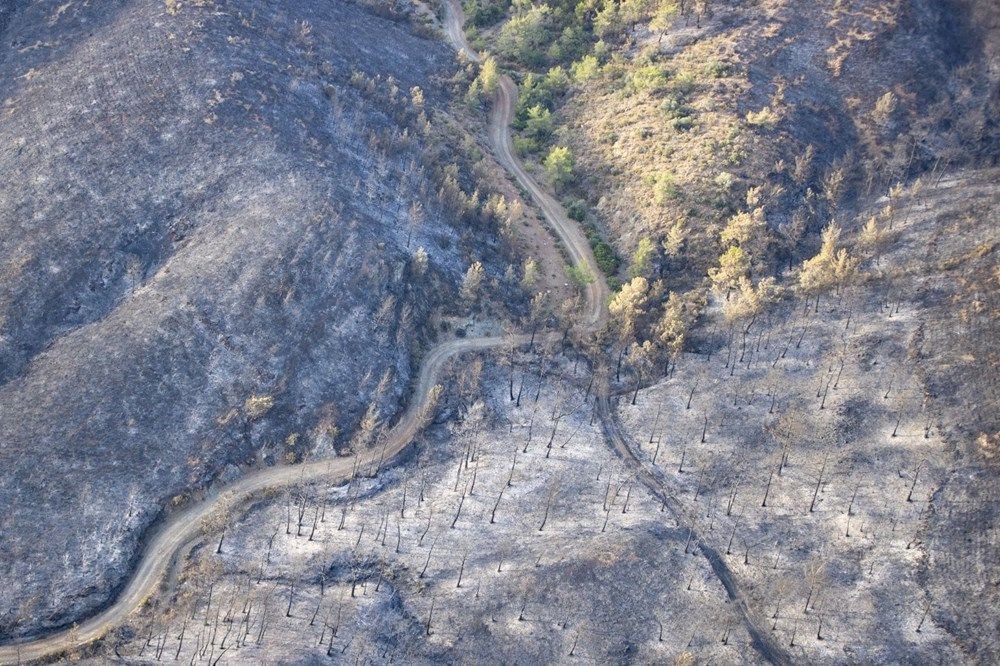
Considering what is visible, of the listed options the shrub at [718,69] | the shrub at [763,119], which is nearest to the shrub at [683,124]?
the shrub at [763,119]

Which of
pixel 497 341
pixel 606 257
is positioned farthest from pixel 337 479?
pixel 606 257

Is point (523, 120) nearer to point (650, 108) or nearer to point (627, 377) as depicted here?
point (650, 108)

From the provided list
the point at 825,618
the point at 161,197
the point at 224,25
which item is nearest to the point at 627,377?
the point at 825,618

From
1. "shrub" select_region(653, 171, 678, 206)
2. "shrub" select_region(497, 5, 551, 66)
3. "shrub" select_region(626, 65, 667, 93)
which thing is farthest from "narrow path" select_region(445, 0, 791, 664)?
"shrub" select_region(626, 65, 667, 93)

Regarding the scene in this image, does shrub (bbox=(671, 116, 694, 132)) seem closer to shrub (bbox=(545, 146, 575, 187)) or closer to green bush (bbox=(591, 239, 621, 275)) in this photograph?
shrub (bbox=(545, 146, 575, 187))

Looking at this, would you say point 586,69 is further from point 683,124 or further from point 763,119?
point 763,119

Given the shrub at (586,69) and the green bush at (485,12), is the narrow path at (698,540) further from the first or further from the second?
the green bush at (485,12)
